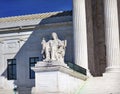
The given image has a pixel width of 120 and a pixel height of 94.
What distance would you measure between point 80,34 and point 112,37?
2.47 metres

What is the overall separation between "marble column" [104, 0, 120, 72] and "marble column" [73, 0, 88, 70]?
1764 mm

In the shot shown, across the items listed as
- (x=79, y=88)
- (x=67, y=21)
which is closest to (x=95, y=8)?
(x=67, y=21)

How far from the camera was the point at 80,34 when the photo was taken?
1275 inches

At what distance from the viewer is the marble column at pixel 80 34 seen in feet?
105

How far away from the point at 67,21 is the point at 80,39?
19.3ft

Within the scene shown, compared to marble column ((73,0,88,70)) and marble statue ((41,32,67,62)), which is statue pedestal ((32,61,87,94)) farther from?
marble column ((73,0,88,70))

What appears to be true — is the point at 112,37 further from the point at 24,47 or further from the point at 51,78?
the point at 24,47

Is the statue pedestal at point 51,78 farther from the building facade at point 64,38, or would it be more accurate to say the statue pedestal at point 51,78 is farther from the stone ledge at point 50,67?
the building facade at point 64,38

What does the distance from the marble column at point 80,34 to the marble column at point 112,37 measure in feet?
5.79

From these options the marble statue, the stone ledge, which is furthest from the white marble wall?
the stone ledge

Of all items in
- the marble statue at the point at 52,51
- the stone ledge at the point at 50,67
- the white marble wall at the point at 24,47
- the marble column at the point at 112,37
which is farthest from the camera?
the white marble wall at the point at 24,47

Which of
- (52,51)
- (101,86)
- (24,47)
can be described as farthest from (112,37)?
(24,47)

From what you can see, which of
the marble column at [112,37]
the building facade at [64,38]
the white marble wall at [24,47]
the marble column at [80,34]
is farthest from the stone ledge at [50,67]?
the white marble wall at [24,47]

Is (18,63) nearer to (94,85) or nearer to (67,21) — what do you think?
(67,21)
